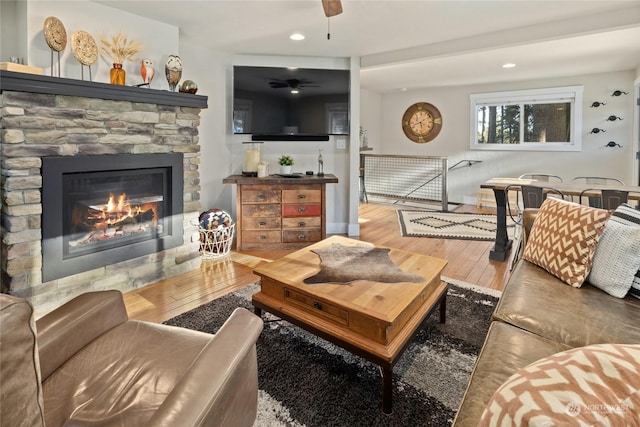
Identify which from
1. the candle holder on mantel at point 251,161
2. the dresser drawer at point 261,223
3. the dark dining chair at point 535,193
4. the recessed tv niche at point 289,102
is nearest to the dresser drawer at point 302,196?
the dresser drawer at point 261,223

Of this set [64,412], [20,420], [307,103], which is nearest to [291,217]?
[307,103]

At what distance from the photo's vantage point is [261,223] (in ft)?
13.1

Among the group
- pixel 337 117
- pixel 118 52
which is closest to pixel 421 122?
pixel 337 117

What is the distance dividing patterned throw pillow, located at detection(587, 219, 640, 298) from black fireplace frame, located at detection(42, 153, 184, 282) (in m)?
2.93

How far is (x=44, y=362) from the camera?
1.13 metres

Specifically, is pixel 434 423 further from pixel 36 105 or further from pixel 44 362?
pixel 36 105

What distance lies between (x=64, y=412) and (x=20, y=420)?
63 cm

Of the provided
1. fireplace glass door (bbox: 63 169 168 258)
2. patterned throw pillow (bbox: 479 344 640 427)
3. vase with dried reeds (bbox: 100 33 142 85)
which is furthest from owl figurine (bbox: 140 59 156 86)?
patterned throw pillow (bbox: 479 344 640 427)

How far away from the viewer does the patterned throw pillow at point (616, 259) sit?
5.31ft

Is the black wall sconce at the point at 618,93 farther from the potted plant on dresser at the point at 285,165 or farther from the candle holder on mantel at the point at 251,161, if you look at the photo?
the candle holder on mantel at the point at 251,161

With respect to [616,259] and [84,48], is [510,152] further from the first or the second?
[84,48]

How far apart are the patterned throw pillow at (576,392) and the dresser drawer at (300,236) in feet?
11.5

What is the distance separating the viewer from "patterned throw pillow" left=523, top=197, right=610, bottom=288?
1766 millimetres

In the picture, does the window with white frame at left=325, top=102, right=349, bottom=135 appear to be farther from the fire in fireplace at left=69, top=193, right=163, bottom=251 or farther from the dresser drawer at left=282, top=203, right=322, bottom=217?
the fire in fireplace at left=69, top=193, right=163, bottom=251
